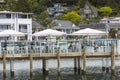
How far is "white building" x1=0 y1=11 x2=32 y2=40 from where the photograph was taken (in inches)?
3659

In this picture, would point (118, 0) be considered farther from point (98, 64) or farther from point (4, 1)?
point (98, 64)

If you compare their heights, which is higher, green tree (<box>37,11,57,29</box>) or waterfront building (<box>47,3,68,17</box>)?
waterfront building (<box>47,3,68,17</box>)

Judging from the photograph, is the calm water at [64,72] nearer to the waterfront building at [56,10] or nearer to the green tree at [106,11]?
the green tree at [106,11]

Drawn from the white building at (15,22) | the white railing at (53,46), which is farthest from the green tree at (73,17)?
the white railing at (53,46)

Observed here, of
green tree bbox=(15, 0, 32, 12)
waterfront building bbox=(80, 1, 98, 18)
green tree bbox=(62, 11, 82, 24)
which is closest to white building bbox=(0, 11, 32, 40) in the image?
green tree bbox=(15, 0, 32, 12)

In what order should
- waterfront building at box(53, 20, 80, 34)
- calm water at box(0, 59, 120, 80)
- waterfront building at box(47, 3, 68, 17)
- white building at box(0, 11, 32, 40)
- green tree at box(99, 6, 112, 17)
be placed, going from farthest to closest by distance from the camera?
waterfront building at box(47, 3, 68, 17) < green tree at box(99, 6, 112, 17) < waterfront building at box(53, 20, 80, 34) < white building at box(0, 11, 32, 40) < calm water at box(0, 59, 120, 80)

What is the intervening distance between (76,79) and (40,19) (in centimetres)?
8060

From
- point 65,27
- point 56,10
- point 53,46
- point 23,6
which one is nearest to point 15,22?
point 65,27

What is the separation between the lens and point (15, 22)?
94.6m

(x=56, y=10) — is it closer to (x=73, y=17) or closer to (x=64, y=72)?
(x=73, y=17)

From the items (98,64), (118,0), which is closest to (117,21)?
(118,0)

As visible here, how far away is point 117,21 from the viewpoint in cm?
15238

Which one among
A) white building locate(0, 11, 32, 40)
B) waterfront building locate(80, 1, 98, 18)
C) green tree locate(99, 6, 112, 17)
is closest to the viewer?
white building locate(0, 11, 32, 40)

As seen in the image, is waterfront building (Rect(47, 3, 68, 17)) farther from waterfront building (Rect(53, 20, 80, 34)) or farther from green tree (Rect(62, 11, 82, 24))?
waterfront building (Rect(53, 20, 80, 34))
